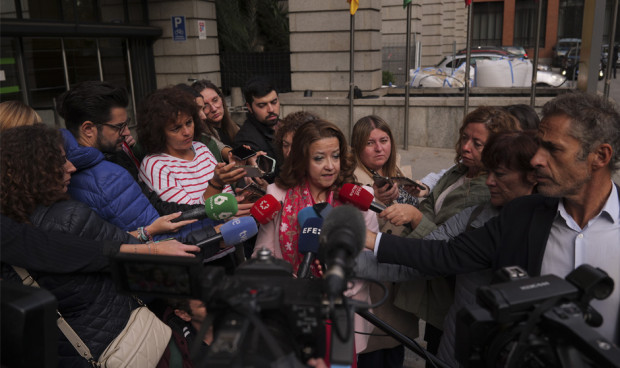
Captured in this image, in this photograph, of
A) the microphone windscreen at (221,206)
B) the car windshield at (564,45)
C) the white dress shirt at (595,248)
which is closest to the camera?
the white dress shirt at (595,248)

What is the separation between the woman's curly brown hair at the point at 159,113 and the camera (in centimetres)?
318

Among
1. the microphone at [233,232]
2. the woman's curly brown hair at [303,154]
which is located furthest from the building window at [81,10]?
the microphone at [233,232]

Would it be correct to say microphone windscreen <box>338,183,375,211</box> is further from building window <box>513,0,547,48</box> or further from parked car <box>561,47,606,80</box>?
building window <box>513,0,547,48</box>

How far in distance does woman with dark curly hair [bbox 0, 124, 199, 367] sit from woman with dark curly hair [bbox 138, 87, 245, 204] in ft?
2.79

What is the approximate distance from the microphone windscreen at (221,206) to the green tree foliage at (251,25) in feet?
48.3

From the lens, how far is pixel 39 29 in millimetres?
7918

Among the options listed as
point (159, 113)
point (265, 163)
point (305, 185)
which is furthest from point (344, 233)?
point (265, 163)

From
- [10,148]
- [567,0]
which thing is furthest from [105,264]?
[567,0]

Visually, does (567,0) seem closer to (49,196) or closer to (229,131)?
(229,131)

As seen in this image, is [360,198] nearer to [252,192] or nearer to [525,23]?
[252,192]

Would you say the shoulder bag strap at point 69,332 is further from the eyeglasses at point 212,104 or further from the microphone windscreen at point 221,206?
the eyeglasses at point 212,104

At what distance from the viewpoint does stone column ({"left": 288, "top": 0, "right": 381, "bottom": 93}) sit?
11.0 meters

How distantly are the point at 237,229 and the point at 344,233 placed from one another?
126 centimetres

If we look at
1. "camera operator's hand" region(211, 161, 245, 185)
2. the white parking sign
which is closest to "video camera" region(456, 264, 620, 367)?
"camera operator's hand" region(211, 161, 245, 185)
